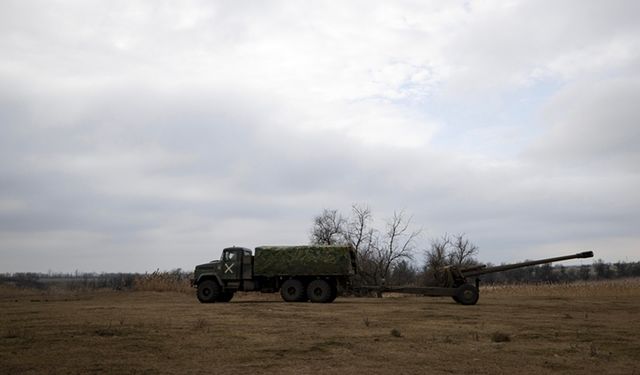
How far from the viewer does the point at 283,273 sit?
2619 centimetres

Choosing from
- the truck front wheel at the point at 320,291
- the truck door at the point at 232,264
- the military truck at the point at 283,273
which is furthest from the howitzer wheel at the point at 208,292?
the truck front wheel at the point at 320,291

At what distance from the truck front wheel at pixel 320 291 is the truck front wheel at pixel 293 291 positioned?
0.32m

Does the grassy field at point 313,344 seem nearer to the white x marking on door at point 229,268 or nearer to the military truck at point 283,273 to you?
the military truck at point 283,273

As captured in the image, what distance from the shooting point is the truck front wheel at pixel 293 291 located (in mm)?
26109

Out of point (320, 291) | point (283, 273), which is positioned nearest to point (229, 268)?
point (283, 273)

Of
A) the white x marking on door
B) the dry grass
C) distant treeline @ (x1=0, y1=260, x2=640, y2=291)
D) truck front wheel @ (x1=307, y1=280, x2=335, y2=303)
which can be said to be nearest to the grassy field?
truck front wheel @ (x1=307, y1=280, x2=335, y2=303)

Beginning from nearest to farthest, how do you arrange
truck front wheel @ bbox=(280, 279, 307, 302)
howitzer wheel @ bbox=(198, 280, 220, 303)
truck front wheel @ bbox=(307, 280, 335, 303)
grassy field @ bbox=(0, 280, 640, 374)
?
grassy field @ bbox=(0, 280, 640, 374), truck front wheel @ bbox=(307, 280, 335, 303), truck front wheel @ bbox=(280, 279, 307, 302), howitzer wheel @ bbox=(198, 280, 220, 303)

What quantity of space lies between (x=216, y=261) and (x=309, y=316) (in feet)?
31.8

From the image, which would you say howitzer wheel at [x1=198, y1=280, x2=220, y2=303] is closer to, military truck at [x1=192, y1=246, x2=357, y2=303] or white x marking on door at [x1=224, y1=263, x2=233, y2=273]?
military truck at [x1=192, y1=246, x2=357, y2=303]

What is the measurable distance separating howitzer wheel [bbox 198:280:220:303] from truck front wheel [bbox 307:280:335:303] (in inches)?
166

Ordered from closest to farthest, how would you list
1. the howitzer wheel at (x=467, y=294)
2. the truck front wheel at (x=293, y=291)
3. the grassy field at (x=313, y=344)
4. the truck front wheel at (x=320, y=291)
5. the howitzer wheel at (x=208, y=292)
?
the grassy field at (x=313, y=344), the howitzer wheel at (x=467, y=294), the truck front wheel at (x=320, y=291), the truck front wheel at (x=293, y=291), the howitzer wheel at (x=208, y=292)

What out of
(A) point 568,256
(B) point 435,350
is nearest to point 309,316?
(B) point 435,350

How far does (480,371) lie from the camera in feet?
30.8

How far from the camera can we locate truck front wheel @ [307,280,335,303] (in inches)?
1017
